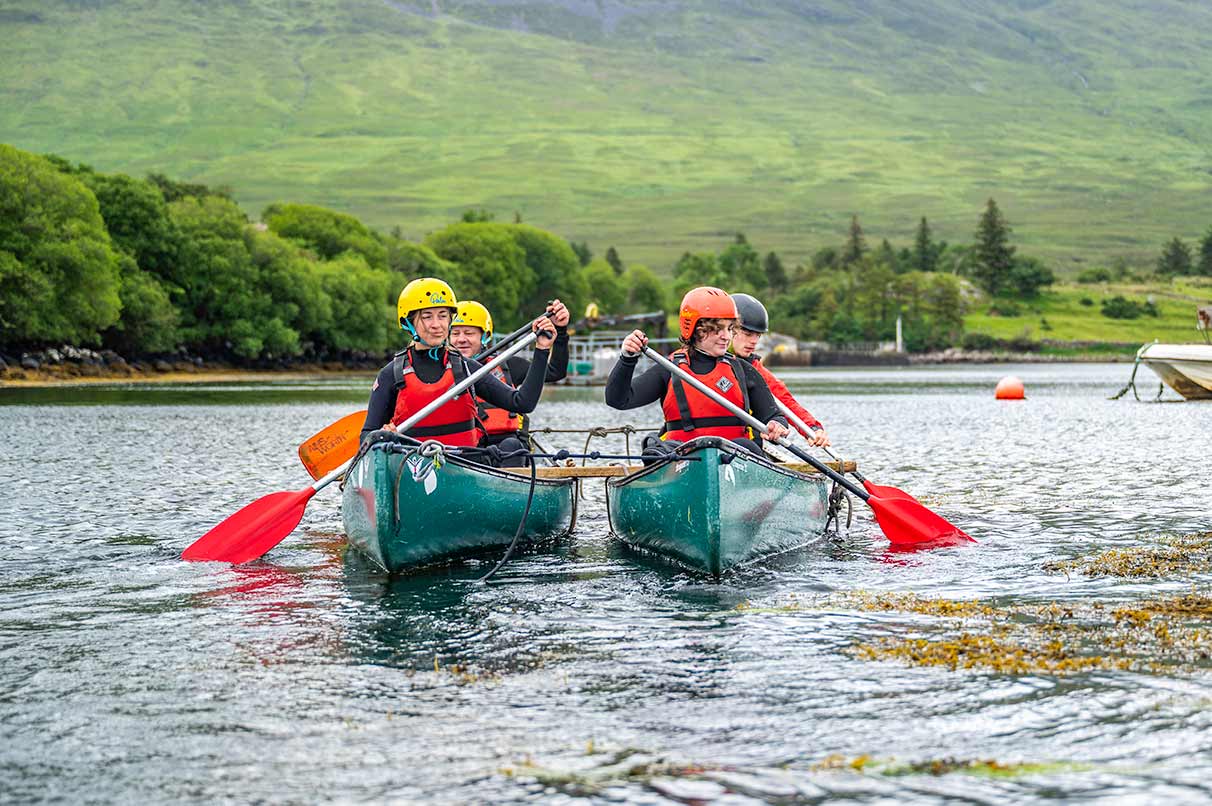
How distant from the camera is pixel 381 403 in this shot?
15.9 m

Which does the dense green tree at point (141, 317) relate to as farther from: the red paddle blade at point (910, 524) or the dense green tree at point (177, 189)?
the red paddle blade at point (910, 524)

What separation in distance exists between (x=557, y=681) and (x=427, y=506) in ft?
15.7

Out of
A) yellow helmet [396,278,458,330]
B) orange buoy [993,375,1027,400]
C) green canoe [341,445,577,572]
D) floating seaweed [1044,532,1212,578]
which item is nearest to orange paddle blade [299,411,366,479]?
green canoe [341,445,577,572]

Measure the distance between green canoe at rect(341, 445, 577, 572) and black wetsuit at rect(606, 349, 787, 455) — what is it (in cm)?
163

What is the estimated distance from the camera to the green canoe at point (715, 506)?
1442 centimetres

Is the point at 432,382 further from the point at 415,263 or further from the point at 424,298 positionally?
the point at 415,263

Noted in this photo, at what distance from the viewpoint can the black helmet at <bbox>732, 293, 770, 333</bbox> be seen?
18922 mm

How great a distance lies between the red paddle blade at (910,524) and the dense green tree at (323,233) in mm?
126812

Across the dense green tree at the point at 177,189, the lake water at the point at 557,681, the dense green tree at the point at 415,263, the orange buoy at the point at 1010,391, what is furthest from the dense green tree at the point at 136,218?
the lake water at the point at 557,681

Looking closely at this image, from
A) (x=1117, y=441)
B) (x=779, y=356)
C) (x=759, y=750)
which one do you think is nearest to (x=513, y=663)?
(x=759, y=750)

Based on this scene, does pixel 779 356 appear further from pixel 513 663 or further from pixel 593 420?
pixel 513 663

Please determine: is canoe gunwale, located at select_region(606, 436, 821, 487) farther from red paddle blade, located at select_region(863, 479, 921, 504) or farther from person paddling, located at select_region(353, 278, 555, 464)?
red paddle blade, located at select_region(863, 479, 921, 504)

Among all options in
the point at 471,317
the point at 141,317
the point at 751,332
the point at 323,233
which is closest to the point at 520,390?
the point at 471,317

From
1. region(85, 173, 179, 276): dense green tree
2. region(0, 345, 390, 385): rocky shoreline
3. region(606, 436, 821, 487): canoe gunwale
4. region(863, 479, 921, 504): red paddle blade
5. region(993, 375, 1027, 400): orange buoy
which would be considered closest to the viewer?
region(606, 436, 821, 487): canoe gunwale
